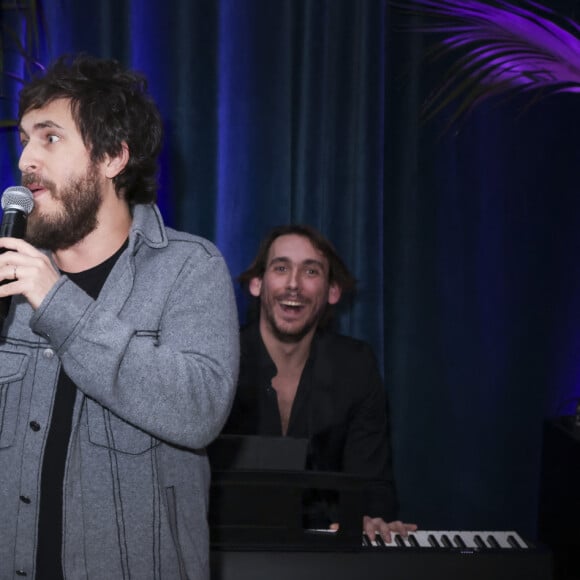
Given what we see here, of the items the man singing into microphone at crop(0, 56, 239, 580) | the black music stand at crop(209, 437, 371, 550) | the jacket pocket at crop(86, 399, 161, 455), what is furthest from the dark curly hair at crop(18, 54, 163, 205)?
the black music stand at crop(209, 437, 371, 550)

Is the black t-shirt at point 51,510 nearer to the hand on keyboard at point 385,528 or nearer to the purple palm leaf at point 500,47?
the hand on keyboard at point 385,528

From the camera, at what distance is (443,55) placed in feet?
10.0

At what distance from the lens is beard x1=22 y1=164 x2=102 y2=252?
1.25 metres

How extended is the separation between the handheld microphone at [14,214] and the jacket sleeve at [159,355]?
5 cm

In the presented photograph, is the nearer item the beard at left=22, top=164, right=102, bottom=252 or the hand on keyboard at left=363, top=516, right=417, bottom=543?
the beard at left=22, top=164, right=102, bottom=252

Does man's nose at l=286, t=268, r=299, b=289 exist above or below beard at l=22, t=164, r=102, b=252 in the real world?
below

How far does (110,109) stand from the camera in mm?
1366

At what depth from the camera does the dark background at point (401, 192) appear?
9.43 ft

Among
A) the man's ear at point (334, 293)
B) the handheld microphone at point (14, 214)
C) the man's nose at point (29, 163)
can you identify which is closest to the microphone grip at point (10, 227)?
the handheld microphone at point (14, 214)

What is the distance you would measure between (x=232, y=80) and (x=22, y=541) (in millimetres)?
2089

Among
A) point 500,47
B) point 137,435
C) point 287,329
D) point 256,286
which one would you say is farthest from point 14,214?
point 500,47

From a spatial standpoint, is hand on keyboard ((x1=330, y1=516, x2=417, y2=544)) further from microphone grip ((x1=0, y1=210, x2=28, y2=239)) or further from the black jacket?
microphone grip ((x1=0, y1=210, x2=28, y2=239))

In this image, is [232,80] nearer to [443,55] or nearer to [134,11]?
[134,11]

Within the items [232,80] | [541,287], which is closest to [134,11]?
[232,80]
